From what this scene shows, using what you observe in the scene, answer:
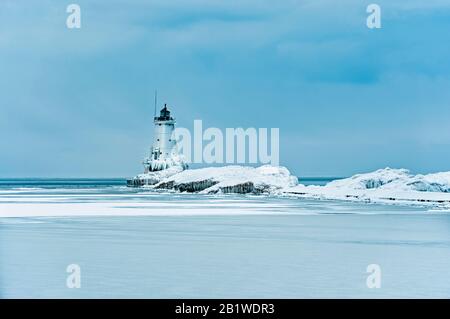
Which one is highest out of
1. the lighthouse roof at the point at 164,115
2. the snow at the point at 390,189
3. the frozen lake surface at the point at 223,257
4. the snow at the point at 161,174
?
the lighthouse roof at the point at 164,115

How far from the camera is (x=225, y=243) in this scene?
18047mm

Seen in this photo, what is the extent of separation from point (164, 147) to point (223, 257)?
239ft

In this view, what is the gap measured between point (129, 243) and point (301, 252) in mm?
3771

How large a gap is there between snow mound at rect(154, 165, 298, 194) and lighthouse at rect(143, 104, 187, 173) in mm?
8819

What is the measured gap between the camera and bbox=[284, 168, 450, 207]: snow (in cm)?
4097

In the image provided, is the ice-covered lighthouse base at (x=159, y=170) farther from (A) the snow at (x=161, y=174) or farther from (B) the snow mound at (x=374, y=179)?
(B) the snow mound at (x=374, y=179)

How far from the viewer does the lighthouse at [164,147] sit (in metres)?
87.4

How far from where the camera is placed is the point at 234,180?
66938mm

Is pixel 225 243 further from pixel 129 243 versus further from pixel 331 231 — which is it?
pixel 331 231

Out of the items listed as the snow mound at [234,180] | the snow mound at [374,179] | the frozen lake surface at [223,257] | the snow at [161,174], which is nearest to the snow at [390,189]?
the snow mound at [374,179]

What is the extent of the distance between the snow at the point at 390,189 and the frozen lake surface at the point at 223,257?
15.2m

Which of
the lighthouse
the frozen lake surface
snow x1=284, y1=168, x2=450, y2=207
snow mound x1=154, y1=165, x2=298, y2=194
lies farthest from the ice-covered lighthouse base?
the frozen lake surface

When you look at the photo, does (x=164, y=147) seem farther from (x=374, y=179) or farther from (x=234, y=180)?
(x=374, y=179)

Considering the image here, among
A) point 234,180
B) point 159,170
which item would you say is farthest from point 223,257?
point 159,170
